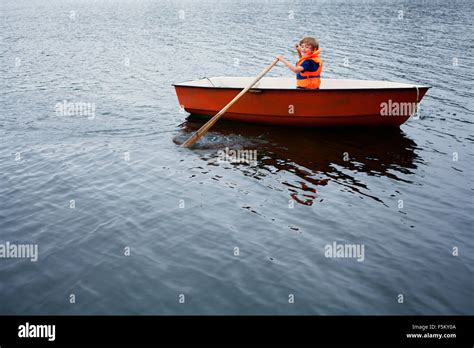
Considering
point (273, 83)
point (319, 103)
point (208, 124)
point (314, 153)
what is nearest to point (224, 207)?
point (208, 124)

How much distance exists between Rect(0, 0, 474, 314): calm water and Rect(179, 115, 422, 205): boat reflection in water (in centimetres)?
6

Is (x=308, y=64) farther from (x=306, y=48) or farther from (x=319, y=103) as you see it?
(x=319, y=103)

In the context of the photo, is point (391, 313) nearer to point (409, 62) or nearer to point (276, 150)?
point (276, 150)

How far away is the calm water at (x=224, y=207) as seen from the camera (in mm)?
6852

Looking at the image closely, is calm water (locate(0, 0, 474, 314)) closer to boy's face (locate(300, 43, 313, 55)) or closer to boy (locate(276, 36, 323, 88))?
boy (locate(276, 36, 323, 88))

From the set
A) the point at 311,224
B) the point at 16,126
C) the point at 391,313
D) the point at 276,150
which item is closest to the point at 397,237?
the point at 311,224

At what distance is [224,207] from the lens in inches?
371

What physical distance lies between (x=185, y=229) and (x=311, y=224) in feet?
7.72

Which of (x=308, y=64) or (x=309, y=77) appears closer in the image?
(x=308, y=64)

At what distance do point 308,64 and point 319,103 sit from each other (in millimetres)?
1118

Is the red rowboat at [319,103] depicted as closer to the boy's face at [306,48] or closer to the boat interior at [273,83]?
the boat interior at [273,83]

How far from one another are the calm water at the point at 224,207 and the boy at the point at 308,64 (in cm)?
150

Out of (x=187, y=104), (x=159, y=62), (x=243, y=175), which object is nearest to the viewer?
(x=243, y=175)

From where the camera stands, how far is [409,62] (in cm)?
2230
